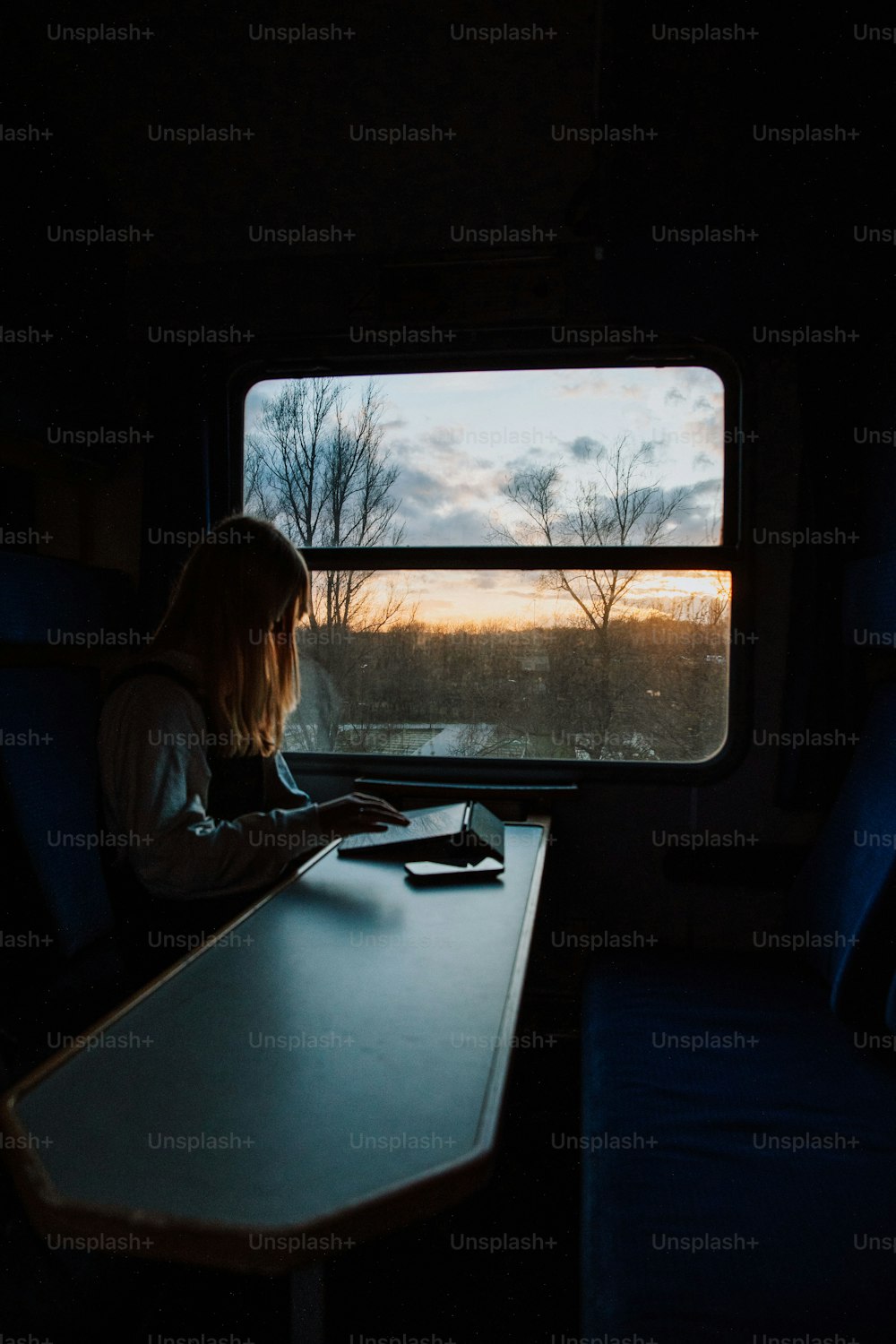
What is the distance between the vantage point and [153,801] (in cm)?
165

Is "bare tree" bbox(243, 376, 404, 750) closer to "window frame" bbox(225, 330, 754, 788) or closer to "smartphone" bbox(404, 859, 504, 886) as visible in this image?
"window frame" bbox(225, 330, 754, 788)

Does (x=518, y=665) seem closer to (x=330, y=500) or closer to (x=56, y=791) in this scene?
(x=330, y=500)

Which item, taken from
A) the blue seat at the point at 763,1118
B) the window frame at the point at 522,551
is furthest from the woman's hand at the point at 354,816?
the window frame at the point at 522,551

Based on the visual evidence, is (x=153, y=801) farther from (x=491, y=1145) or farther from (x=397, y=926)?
(x=491, y=1145)

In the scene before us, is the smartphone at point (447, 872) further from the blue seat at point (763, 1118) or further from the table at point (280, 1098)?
the blue seat at point (763, 1118)

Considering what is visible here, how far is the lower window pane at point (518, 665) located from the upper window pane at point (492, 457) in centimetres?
16

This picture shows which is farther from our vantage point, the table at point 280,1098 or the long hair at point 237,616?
the long hair at point 237,616

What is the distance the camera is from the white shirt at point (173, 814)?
65.2 inches

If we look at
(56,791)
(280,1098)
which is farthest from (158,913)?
(280,1098)

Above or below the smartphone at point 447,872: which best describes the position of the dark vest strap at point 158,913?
below

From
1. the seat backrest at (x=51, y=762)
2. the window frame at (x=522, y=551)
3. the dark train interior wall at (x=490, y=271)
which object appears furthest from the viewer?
the window frame at (x=522, y=551)

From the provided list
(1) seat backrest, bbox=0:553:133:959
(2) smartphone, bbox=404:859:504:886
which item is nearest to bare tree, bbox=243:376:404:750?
(1) seat backrest, bbox=0:553:133:959

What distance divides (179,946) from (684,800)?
1601 mm

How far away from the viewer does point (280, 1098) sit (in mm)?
897
